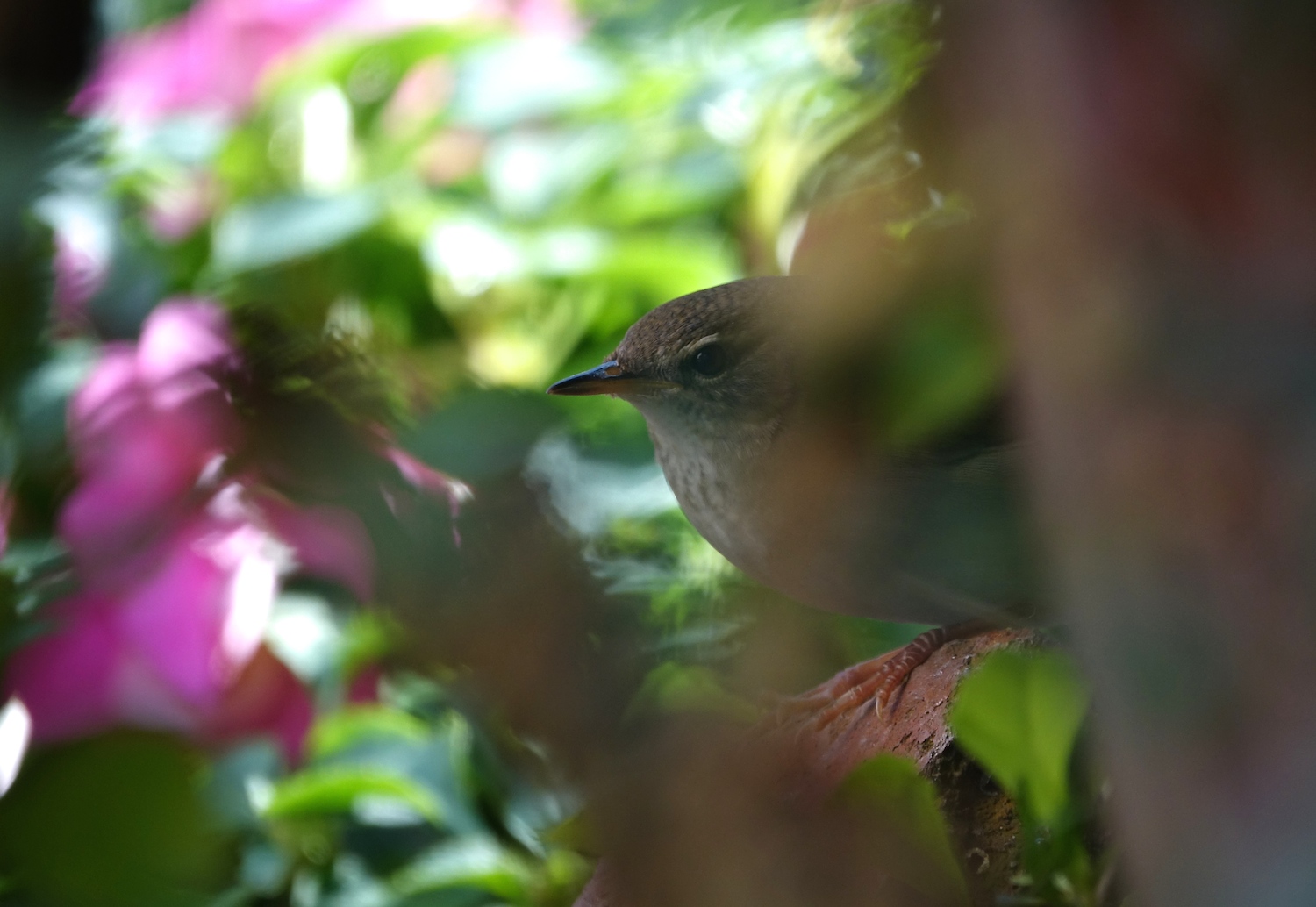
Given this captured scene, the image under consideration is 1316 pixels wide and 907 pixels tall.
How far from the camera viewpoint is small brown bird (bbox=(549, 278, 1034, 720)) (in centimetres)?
31

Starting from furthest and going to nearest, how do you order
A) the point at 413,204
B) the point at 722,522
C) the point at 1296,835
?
the point at 413,204 → the point at 722,522 → the point at 1296,835

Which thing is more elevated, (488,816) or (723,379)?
(723,379)

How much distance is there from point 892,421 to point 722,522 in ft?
0.62

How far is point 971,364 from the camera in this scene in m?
0.24

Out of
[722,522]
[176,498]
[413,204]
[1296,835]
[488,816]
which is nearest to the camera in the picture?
[1296,835]

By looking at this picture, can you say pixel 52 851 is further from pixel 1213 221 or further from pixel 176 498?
pixel 1213 221

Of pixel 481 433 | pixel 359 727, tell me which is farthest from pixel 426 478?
pixel 359 727

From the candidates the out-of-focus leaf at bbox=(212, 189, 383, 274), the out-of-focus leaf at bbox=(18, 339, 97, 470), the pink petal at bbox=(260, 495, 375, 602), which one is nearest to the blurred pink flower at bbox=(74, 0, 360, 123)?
the out-of-focus leaf at bbox=(212, 189, 383, 274)

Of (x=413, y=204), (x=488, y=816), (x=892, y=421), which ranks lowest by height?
(x=488, y=816)

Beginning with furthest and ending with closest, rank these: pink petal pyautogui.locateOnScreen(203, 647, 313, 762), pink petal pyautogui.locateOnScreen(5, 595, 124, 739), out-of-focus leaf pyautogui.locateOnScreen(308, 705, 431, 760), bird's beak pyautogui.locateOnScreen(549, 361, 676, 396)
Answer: out-of-focus leaf pyautogui.locateOnScreen(308, 705, 431, 760) → pink petal pyautogui.locateOnScreen(203, 647, 313, 762) → bird's beak pyautogui.locateOnScreen(549, 361, 676, 396) → pink petal pyautogui.locateOnScreen(5, 595, 124, 739)

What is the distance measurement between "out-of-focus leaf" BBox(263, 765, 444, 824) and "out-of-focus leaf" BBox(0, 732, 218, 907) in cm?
44

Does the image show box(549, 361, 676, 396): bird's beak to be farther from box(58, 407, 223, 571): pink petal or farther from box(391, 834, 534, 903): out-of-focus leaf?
box(391, 834, 534, 903): out-of-focus leaf

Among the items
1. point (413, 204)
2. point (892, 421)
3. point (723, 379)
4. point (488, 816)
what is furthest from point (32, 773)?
point (413, 204)

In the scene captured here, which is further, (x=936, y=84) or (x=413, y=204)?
(x=413, y=204)
